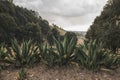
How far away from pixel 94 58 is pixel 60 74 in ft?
4.11

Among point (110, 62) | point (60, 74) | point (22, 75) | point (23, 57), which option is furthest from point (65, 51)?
point (22, 75)

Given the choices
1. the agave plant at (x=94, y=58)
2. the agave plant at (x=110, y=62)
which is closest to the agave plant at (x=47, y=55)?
the agave plant at (x=94, y=58)

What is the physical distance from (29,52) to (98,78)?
2708 mm

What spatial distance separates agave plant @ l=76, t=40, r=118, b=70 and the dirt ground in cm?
22

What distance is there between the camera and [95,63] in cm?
819

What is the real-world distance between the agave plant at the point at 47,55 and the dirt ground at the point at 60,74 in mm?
201

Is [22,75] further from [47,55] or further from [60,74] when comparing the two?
[47,55]

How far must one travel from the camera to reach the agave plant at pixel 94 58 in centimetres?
820

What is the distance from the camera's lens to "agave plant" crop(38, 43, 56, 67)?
8328mm

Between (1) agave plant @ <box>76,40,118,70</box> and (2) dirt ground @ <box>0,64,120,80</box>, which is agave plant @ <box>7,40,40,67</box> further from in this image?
(1) agave plant @ <box>76,40,118,70</box>

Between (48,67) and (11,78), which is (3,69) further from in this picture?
(48,67)

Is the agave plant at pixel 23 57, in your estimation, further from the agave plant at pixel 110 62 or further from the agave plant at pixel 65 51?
the agave plant at pixel 110 62

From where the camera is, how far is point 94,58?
8172mm

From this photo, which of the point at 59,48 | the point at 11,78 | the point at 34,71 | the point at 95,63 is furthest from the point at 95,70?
the point at 11,78
